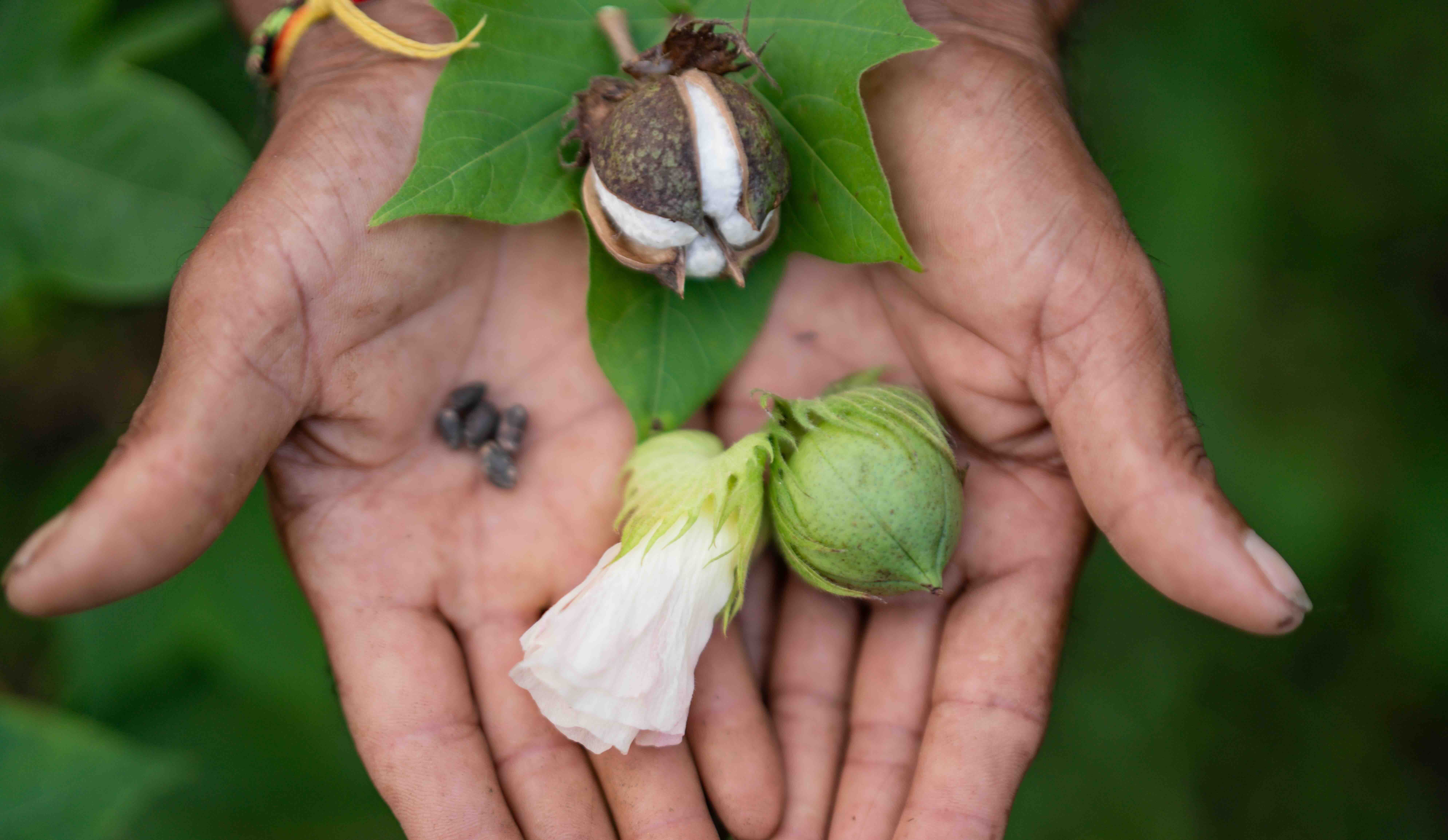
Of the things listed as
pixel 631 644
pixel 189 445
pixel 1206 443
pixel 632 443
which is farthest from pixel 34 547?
pixel 1206 443

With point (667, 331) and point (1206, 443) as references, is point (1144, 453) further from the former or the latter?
point (1206, 443)

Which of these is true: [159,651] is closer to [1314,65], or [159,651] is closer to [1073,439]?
[1073,439]

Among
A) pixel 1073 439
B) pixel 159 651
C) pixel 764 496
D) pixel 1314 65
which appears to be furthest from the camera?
pixel 1314 65

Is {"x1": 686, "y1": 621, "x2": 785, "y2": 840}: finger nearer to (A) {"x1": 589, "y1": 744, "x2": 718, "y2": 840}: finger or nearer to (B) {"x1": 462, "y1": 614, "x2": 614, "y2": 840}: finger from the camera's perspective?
(A) {"x1": 589, "y1": 744, "x2": 718, "y2": 840}: finger

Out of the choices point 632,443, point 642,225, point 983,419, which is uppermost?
point 642,225

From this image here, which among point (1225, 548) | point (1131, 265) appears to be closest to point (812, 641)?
point (1225, 548)

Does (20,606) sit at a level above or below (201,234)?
below

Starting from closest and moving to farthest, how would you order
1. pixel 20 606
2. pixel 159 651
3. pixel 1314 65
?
pixel 20 606
pixel 159 651
pixel 1314 65
